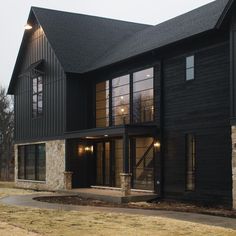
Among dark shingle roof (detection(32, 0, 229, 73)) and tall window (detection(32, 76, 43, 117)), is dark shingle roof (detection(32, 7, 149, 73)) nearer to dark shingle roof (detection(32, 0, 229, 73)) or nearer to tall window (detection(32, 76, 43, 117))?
dark shingle roof (detection(32, 0, 229, 73))

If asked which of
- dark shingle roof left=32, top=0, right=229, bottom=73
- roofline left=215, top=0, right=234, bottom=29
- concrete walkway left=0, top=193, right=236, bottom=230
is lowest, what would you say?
concrete walkway left=0, top=193, right=236, bottom=230

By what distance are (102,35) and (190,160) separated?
13.1 metres

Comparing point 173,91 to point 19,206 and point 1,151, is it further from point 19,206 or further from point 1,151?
point 1,151

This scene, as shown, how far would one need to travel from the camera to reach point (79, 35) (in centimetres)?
3039

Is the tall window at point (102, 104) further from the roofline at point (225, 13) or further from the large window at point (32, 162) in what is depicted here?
the roofline at point (225, 13)

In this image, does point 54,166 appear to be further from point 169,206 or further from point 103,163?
point 169,206

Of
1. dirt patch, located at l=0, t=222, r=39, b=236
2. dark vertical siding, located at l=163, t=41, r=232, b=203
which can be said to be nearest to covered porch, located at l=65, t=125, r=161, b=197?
dark vertical siding, located at l=163, t=41, r=232, b=203

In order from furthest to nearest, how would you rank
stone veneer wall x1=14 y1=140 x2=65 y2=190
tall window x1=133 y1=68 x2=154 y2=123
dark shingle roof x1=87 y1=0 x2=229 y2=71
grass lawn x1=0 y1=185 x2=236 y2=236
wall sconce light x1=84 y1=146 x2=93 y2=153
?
stone veneer wall x1=14 y1=140 x2=65 y2=190
wall sconce light x1=84 y1=146 x2=93 y2=153
tall window x1=133 y1=68 x2=154 y2=123
dark shingle roof x1=87 y1=0 x2=229 y2=71
grass lawn x1=0 y1=185 x2=236 y2=236

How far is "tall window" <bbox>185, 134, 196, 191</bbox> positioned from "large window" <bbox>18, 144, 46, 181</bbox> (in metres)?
11.9

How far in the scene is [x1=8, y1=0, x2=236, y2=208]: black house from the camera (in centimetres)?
1902

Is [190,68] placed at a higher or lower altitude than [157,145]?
higher

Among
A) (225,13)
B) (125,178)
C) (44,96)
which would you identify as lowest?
(125,178)

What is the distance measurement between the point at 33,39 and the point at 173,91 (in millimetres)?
13359

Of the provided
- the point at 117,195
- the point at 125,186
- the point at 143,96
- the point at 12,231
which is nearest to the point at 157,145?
the point at 125,186
